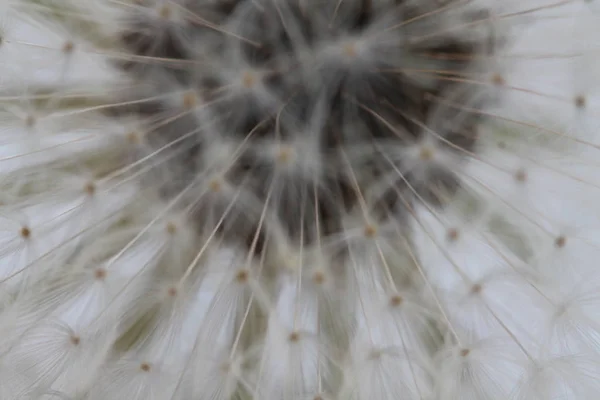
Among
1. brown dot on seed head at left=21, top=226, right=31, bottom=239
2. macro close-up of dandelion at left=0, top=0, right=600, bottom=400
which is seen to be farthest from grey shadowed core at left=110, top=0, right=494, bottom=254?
brown dot on seed head at left=21, top=226, right=31, bottom=239

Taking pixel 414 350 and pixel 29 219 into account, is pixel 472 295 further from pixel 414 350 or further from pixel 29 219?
pixel 29 219

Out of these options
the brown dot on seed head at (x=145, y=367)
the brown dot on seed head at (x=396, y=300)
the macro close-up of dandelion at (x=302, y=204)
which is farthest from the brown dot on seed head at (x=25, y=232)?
the brown dot on seed head at (x=396, y=300)

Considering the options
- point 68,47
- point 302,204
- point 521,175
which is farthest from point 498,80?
point 68,47

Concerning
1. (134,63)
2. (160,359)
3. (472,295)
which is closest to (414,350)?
(472,295)

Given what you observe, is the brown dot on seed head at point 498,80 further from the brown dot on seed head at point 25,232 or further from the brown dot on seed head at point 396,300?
the brown dot on seed head at point 25,232

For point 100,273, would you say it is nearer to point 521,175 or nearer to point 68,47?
point 68,47

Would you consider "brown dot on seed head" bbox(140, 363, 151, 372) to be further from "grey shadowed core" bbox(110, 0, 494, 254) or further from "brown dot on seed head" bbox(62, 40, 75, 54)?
"brown dot on seed head" bbox(62, 40, 75, 54)
